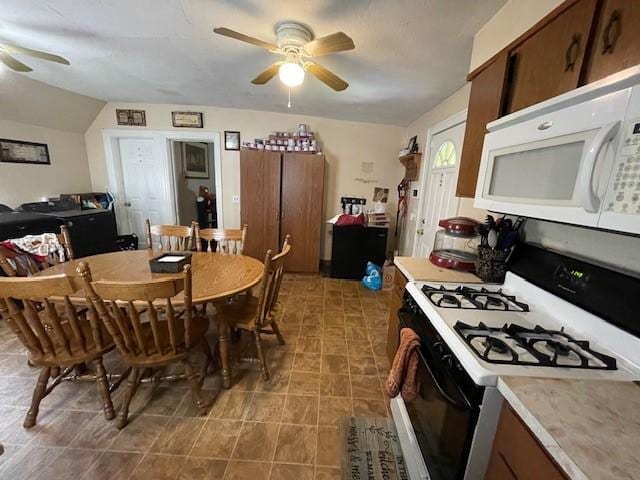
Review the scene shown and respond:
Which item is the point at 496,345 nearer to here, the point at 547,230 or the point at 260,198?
the point at 547,230

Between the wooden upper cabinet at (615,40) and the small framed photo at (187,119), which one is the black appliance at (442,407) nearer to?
the wooden upper cabinet at (615,40)

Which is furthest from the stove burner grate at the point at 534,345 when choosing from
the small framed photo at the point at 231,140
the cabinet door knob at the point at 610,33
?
the small framed photo at the point at 231,140

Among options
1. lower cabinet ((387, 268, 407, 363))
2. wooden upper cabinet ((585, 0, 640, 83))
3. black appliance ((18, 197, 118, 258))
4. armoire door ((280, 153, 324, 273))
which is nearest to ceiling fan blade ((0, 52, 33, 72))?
black appliance ((18, 197, 118, 258))

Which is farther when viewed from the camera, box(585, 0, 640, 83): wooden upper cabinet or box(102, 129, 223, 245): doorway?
box(102, 129, 223, 245): doorway

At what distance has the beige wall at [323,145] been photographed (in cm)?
393

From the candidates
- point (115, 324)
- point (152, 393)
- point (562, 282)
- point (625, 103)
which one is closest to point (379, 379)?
point (562, 282)

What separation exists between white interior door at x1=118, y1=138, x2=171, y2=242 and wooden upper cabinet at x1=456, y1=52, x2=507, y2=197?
430cm

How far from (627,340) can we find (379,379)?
1395 millimetres

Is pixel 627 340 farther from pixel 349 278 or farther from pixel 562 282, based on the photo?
pixel 349 278

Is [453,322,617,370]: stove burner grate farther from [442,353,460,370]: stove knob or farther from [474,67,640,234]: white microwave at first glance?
[474,67,640,234]: white microwave

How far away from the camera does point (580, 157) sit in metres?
0.83

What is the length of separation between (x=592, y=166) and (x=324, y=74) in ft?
5.75

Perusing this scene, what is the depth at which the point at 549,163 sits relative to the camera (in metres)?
0.97

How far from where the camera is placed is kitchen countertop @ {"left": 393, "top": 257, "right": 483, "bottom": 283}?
1.52m
